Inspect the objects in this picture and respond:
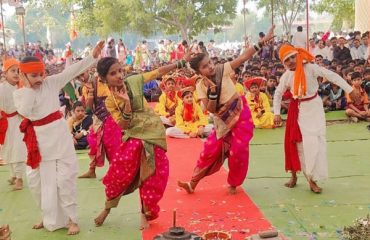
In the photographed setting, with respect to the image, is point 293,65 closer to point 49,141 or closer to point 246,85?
point 49,141

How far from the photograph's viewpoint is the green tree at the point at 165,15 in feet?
85.0

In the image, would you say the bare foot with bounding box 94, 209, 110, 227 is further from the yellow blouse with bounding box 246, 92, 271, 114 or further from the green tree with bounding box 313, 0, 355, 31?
the green tree with bounding box 313, 0, 355, 31

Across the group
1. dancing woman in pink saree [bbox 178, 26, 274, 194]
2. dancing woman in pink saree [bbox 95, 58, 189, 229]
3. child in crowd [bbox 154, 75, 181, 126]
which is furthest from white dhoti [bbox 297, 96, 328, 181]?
child in crowd [bbox 154, 75, 181, 126]

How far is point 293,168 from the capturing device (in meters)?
5.76

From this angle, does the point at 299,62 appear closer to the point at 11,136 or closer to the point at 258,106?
the point at 11,136

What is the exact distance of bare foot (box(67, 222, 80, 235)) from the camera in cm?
470

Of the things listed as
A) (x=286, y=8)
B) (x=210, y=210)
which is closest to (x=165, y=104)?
(x=210, y=210)

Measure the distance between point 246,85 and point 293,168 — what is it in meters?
5.03

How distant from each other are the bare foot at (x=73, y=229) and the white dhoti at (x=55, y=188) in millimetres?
36

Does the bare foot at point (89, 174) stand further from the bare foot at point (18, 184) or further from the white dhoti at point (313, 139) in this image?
the white dhoti at point (313, 139)

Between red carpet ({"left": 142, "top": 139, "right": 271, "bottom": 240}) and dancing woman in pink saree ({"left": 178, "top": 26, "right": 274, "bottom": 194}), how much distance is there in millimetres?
177

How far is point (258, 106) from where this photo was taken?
10492mm

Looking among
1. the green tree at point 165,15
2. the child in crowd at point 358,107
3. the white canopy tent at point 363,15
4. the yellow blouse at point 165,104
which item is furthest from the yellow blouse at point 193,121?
the green tree at point 165,15

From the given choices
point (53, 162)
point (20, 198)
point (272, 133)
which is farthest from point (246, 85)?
point (53, 162)
